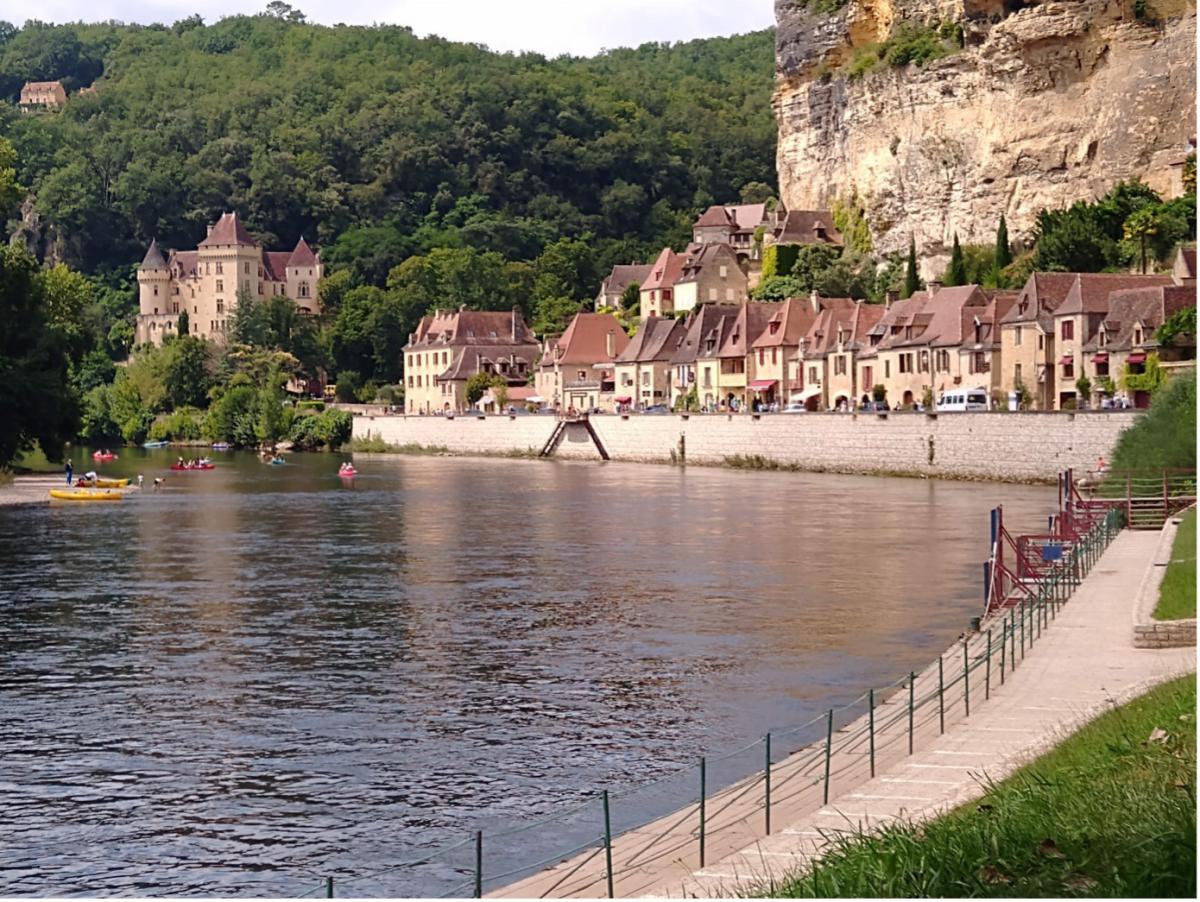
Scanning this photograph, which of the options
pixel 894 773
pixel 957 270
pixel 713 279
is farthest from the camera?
pixel 713 279

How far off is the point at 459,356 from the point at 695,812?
109164 mm

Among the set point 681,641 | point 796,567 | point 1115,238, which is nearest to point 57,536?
point 796,567

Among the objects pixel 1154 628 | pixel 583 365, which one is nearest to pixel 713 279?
pixel 583 365

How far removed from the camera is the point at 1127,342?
227ft

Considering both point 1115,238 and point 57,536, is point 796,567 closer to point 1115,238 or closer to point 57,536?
point 57,536

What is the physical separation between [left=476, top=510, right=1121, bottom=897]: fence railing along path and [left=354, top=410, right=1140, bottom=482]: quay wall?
3706cm

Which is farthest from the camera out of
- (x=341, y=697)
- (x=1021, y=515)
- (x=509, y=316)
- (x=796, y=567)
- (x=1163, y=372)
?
(x=509, y=316)

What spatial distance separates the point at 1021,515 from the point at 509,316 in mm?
82607

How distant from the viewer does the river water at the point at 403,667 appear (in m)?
18.9

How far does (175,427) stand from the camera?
449 ft

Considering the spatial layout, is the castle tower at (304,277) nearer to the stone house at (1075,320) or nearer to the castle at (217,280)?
the castle at (217,280)

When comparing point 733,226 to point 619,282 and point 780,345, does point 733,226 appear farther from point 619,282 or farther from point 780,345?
point 780,345

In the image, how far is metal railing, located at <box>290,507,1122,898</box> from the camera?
15898mm

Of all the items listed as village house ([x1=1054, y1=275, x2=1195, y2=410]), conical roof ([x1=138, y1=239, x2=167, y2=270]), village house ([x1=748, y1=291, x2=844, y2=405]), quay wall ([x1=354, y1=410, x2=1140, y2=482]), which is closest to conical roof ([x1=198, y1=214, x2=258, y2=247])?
conical roof ([x1=138, y1=239, x2=167, y2=270])
